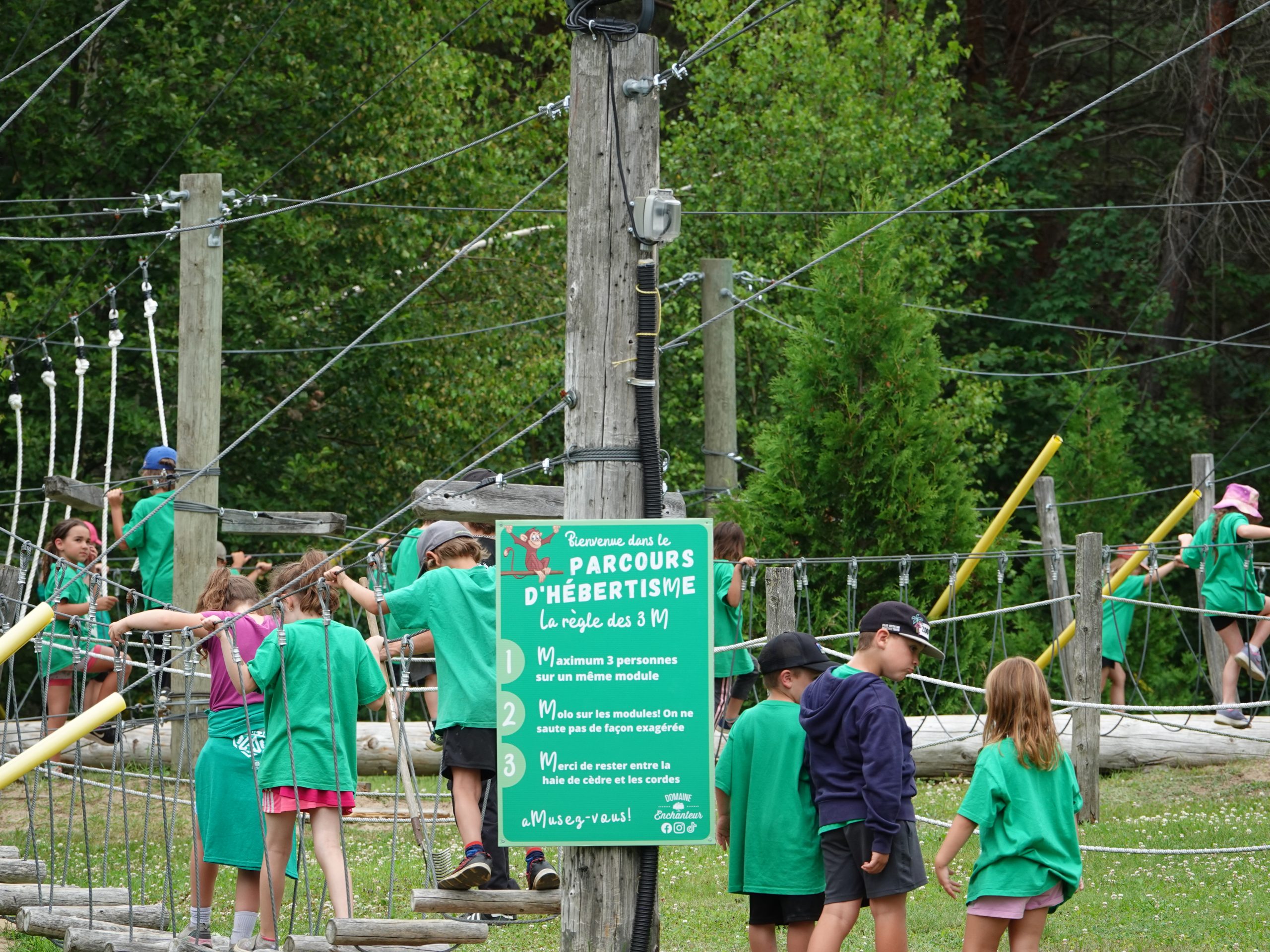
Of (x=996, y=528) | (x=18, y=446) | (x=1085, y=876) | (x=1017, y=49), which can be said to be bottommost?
(x=1085, y=876)

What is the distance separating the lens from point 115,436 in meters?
14.5

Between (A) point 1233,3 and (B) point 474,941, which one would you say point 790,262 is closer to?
(A) point 1233,3

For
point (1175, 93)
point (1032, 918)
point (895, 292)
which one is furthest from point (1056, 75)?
point (1032, 918)

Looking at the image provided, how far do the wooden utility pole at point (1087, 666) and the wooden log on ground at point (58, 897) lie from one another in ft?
16.4

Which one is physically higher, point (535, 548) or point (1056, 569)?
point (1056, 569)

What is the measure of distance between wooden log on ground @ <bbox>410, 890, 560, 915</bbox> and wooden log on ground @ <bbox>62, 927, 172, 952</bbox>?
109 cm

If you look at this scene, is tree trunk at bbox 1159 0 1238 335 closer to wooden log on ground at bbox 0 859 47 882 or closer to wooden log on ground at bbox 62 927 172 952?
wooden log on ground at bbox 0 859 47 882

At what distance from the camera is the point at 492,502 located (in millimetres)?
6586

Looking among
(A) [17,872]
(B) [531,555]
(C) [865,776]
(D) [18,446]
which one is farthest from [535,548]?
(D) [18,446]

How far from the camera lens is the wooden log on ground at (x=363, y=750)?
426 inches

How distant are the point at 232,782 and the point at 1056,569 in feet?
20.4

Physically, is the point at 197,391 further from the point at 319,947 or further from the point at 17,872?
the point at 319,947

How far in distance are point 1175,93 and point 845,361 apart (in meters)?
12.0

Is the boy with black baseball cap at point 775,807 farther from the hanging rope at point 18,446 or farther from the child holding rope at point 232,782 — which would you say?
the hanging rope at point 18,446
